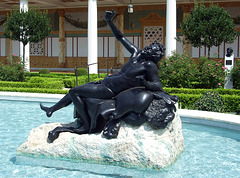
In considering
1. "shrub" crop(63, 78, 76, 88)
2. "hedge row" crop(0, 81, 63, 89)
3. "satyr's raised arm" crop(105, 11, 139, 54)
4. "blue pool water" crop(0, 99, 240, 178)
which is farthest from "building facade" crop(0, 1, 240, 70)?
"satyr's raised arm" crop(105, 11, 139, 54)

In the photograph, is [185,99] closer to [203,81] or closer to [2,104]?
[203,81]

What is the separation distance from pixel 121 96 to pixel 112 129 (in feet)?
1.49

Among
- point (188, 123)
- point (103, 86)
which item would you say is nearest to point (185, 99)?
point (188, 123)

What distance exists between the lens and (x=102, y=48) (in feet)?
76.8

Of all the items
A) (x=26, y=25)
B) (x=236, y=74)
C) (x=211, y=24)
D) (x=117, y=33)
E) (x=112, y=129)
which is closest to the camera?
(x=112, y=129)

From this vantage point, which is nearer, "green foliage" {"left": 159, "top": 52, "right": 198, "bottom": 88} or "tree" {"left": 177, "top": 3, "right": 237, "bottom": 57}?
"green foliage" {"left": 159, "top": 52, "right": 198, "bottom": 88}

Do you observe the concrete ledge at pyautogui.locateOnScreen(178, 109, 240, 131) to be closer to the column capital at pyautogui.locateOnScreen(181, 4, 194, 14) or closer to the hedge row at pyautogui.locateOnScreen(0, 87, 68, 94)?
the hedge row at pyautogui.locateOnScreen(0, 87, 68, 94)

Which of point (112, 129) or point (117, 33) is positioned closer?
point (112, 129)

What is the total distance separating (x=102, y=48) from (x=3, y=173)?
784 inches

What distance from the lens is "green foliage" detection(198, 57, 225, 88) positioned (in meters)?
10.5

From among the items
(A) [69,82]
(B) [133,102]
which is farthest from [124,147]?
(A) [69,82]

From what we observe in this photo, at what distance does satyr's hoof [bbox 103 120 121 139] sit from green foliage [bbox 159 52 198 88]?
264 inches

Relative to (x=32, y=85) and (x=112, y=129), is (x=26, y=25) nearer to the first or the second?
(x=32, y=85)

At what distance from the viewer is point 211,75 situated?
34.8 ft
